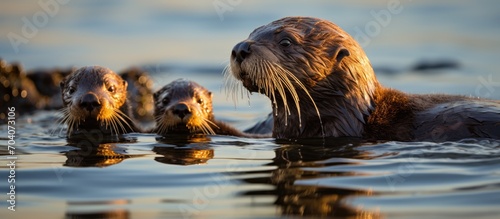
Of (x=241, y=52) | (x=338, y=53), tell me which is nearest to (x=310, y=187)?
(x=241, y=52)

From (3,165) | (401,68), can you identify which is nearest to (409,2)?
(401,68)

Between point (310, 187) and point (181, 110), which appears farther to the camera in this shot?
→ point (181, 110)

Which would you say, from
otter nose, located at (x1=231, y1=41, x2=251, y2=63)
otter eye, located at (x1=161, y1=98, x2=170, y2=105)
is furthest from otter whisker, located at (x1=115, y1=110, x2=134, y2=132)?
otter nose, located at (x1=231, y1=41, x2=251, y2=63)

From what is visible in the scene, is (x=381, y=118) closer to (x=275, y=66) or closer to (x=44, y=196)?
(x=275, y=66)

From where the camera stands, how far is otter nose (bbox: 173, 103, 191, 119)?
8.70 meters

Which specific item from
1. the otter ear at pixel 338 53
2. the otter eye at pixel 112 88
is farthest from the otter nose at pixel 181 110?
the otter ear at pixel 338 53

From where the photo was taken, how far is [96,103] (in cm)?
848

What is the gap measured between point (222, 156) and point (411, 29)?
1424 centimetres

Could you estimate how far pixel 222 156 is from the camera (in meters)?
6.86

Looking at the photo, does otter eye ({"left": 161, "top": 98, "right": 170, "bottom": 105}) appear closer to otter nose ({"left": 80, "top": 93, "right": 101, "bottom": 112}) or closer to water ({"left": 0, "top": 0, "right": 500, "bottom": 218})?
water ({"left": 0, "top": 0, "right": 500, "bottom": 218})

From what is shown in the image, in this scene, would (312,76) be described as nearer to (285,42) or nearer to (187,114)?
(285,42)

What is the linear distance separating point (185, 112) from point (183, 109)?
0.06 metres

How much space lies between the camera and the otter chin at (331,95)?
698 centimetres

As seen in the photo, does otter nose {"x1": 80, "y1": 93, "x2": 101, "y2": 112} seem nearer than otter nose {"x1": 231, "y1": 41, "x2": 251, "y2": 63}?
No
